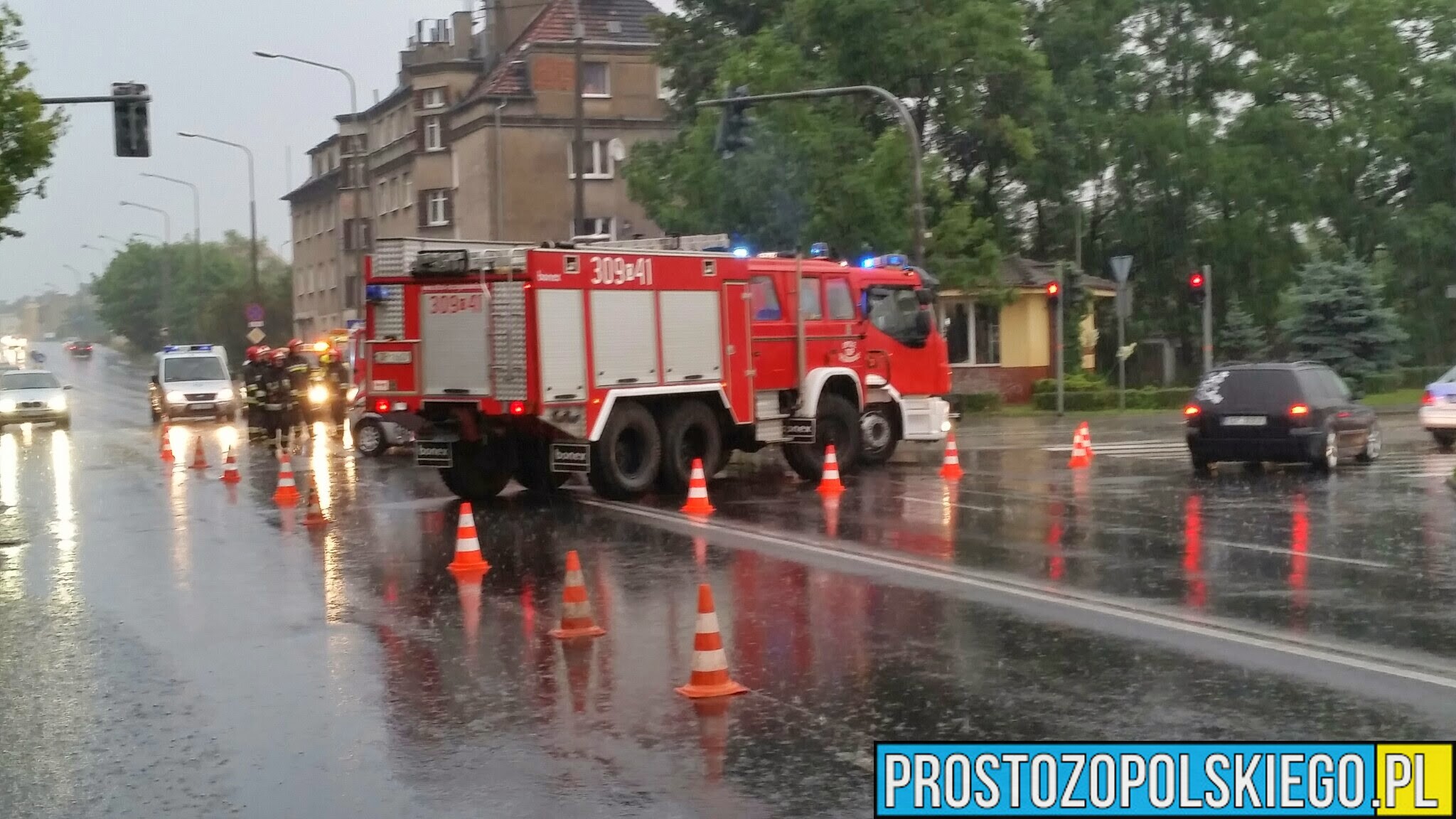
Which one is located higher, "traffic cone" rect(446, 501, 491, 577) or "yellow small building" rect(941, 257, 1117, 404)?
"yellow small building" rect(941, 257, 1117, 404)

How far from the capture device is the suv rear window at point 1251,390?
66.9ft

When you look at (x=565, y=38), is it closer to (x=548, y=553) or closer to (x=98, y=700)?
(x=548, y=553)

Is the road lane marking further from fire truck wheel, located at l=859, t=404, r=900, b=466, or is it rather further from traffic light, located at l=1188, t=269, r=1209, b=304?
traffic light, located at l=1188, t=269, r=1209, b=304

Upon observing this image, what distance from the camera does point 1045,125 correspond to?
4031cm

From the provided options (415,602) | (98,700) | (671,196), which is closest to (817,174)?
(671,196)

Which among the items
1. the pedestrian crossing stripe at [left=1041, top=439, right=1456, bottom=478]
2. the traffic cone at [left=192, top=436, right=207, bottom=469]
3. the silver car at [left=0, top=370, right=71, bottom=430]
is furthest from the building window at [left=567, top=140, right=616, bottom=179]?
the traffic cone at [left=192, top=436, right=207, bottom=469]

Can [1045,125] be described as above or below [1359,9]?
below

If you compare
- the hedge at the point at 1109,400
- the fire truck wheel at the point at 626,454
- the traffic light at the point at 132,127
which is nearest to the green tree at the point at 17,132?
the traffic light at the point at 132,127

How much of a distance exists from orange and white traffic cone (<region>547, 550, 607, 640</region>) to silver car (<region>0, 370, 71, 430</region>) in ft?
112

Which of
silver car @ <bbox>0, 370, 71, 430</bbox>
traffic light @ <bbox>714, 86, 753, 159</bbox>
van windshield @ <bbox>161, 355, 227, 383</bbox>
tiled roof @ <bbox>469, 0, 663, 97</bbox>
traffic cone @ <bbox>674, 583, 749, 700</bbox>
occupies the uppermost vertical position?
tiled roof @ <bbox>469, 0, 663, 97</bbox>

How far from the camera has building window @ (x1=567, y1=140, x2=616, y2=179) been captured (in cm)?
5647

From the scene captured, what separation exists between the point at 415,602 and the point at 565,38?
155ft

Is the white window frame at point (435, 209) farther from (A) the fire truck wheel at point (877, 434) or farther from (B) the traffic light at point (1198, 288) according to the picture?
(A) the fire truck wheel at point (877, 434)

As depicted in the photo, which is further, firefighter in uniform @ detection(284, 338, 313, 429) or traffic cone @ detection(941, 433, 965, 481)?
firefighter in uniform @ detection(284, 338, 313, 429)
